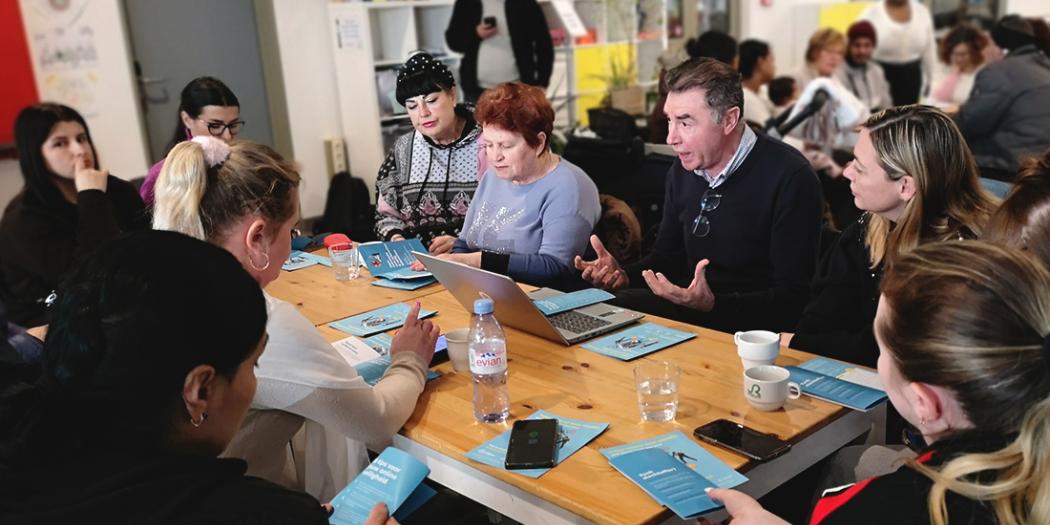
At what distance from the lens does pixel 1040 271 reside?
1114mm

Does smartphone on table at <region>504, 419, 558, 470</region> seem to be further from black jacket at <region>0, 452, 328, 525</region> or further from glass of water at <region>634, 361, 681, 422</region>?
black jacket at <region>0, 452, 328, 525</region>

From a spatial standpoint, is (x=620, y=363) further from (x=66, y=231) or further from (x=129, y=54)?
(x=129, y=54)

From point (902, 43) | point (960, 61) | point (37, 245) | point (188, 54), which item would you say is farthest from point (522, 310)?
point (902, 43)

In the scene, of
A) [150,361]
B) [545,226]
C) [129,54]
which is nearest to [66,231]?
[545,226]

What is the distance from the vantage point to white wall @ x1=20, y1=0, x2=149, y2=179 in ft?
14.7

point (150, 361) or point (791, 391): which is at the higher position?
point (150, 361)

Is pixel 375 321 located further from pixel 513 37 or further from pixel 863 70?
pixel 863 70

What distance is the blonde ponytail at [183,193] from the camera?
64.4 inches

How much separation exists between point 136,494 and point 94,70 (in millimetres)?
4339

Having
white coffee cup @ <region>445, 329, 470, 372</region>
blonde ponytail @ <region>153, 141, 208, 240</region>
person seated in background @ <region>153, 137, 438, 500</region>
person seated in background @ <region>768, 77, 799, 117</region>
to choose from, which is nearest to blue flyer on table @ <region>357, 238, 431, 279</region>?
white coffee cup @ <region>445, 329, 470, 372</region>

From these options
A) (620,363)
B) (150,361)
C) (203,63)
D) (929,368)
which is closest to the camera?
(150,361)

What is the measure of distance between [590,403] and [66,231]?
89.4 inches

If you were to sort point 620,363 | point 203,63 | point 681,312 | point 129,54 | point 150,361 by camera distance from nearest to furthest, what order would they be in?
point 150,361 < point 620,363 < point 681,312 < point 129,54 < point 203,63

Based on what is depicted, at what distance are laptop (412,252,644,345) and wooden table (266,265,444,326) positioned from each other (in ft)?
1.02
